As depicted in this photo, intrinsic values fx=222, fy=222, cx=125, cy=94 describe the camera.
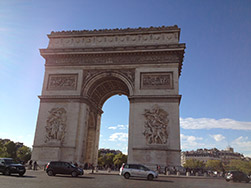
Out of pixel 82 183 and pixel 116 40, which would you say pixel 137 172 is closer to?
pixel 82 183

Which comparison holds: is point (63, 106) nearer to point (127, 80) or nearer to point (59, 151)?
point (59, 151)

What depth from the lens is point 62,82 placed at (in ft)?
90.3

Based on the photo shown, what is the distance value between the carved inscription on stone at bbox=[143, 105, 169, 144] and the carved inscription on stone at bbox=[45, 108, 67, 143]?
938 cm

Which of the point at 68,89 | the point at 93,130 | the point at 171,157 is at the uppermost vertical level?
the point at 68,89

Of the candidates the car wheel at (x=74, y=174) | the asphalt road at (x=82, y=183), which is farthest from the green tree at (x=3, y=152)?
the asphalt road at (x=82, y=183)

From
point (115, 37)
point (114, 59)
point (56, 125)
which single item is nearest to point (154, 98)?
point (114, 59)

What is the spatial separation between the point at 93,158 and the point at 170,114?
12789mm

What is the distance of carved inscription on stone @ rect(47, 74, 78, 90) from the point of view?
1074 inches

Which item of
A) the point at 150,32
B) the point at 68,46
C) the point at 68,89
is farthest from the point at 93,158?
the point at 150,32

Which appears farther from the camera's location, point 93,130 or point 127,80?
point 93,130

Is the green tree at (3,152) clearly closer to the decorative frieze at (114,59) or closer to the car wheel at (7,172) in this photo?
the decorative frieze at (114,59)

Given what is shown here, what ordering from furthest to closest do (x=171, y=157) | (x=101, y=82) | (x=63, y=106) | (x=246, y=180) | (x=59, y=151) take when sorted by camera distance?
1. (x=101, y=82)
2. (x=63, y=106)
3. (x=59, y=151)
4. (x=171, y=157)
5. (x=246, y=180)

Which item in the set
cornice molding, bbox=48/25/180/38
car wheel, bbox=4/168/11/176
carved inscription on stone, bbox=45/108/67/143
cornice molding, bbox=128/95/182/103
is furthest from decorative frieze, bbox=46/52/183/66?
car wheel, bbox=4/168/11/176

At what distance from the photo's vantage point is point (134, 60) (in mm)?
26938
